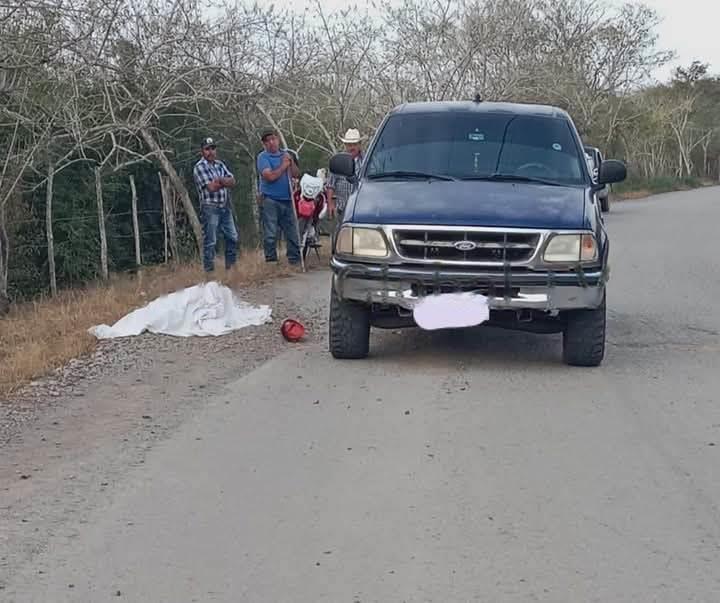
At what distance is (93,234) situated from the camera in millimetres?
16203

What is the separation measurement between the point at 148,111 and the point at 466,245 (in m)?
7.11

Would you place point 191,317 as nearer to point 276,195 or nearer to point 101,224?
point 276,195

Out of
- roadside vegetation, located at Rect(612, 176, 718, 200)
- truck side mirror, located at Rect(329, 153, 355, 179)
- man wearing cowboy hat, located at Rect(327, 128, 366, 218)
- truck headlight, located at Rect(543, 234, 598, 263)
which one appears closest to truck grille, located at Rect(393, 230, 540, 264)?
truck headlight, located at Rect(543, 234, 598, 263)

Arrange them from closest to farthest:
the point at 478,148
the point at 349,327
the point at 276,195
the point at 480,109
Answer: the point at 349,327 < the point at 478,148 < the point at 480,109 < the point at 276,195

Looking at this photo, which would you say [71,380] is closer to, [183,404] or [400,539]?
[183,404]

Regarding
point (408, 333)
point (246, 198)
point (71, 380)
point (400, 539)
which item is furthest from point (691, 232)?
point (400, 539)

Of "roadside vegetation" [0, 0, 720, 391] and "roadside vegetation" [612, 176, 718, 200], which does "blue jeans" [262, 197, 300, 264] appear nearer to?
"roadside vegetation" [0, 0, 720, 391]

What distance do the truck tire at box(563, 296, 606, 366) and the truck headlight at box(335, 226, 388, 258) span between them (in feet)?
4.96

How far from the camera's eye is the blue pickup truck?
7719mm

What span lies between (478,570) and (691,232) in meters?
19.9

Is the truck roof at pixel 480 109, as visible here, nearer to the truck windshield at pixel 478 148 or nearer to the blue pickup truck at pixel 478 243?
the truck windshield at pixel 478 148

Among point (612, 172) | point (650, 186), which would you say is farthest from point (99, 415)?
point (650, 186)

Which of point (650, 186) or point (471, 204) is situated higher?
point (471, 204)

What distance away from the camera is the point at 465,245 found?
772 cm
